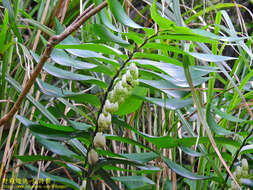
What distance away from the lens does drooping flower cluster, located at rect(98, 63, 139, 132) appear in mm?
432

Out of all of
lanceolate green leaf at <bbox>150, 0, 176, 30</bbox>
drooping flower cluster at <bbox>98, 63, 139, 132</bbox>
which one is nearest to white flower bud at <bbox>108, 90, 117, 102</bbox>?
drooping flower cluster at <bbox>98, 63, 139, 132</bbox>

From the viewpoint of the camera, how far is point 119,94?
0.44 m

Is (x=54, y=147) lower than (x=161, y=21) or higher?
lower

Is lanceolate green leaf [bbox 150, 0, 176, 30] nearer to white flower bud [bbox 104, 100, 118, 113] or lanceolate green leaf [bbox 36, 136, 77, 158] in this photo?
white flower bud [bbox 104, 100, 118, 113]

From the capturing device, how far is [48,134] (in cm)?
47

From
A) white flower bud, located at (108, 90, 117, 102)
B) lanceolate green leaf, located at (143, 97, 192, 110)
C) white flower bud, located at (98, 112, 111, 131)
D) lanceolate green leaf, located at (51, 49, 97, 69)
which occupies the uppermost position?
lanceolate green leaf, located at (51, 49, 97, 69)

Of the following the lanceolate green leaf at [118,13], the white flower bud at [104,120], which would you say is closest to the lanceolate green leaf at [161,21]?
the lanceolate green leaf at [118,13]

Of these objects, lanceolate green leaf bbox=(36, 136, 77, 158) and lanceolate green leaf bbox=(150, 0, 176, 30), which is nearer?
lanceolate green leaf bbox=(150, 0, 176, 30)

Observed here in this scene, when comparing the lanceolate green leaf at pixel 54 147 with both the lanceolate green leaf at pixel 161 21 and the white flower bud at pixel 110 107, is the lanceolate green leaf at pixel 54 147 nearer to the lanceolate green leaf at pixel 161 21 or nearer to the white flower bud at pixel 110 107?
the white flower bud at pixel 110 107

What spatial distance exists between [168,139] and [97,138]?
110 millimetres

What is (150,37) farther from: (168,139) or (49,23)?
(49,23)

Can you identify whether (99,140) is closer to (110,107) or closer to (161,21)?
(110,107)

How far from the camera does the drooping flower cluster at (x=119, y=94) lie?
43cm

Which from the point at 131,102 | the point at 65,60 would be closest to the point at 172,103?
the point at 131,102
